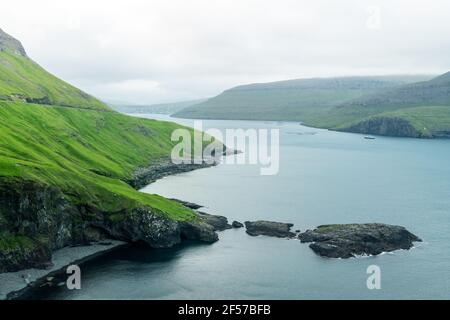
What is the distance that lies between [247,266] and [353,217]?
58.2 metres

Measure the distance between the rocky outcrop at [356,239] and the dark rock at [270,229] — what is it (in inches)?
209

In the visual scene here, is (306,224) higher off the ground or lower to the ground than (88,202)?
lower

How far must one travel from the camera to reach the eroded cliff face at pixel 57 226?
4375 inches

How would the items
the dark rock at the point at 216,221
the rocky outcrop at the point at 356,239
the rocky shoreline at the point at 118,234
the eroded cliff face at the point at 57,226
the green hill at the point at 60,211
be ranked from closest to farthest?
the eroded cliff face at the point at 57,226
the rocky shoreline at the point at 118,234
the green hill at the point at 60,211
the rocky outcrop at the point at 356,239
the dark rock at the point at 216,221

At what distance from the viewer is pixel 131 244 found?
133625mm

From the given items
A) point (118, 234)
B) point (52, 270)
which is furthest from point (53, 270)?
point (118, 234)

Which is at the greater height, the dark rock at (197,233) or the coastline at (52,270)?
the dark rock at (197,233)

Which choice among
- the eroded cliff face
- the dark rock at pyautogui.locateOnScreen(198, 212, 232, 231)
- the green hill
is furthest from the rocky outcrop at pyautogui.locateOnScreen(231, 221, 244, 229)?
the green hill

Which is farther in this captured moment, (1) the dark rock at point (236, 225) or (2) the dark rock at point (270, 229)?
(1) the dark rock at point (236, 225)

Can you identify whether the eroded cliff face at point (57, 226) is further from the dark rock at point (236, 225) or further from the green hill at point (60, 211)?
the dark rock at point (236, 225)

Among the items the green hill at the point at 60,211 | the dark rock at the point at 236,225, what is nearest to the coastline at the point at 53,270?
the green hill at the point at 60,211

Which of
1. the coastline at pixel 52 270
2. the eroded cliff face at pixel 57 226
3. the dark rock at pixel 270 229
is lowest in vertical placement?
the coastline at pixel 52 270
